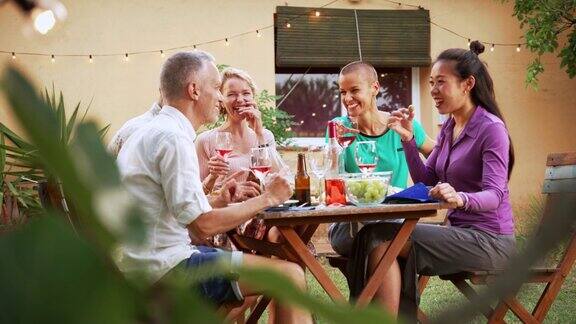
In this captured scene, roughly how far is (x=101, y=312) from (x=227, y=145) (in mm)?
3725

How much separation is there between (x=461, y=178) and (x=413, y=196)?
50 centimetres

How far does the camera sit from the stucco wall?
28.0 ft

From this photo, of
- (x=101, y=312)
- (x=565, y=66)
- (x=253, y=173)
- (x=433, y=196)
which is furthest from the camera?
(x=565, y=66)

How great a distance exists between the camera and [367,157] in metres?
3.64

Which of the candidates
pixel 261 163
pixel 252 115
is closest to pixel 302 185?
pixel 261 163

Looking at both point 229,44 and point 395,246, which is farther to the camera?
point 229,44

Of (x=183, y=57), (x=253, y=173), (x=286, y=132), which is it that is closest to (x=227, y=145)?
(x=253, y=173)

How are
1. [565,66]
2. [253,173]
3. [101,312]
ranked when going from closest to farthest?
[101,312], [253,173], [565,66]

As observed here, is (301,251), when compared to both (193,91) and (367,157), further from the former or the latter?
(193,91)

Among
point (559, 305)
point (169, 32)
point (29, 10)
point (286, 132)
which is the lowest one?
point (559, 305)

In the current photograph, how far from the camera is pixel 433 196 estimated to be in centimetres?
325

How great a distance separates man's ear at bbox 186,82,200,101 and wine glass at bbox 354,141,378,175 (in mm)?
803

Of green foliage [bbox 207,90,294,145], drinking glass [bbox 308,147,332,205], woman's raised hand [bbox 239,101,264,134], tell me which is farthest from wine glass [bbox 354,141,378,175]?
green foliage [bbox 207,90,294,145]

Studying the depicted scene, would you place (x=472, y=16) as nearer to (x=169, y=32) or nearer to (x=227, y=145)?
(x=169, y=32)
